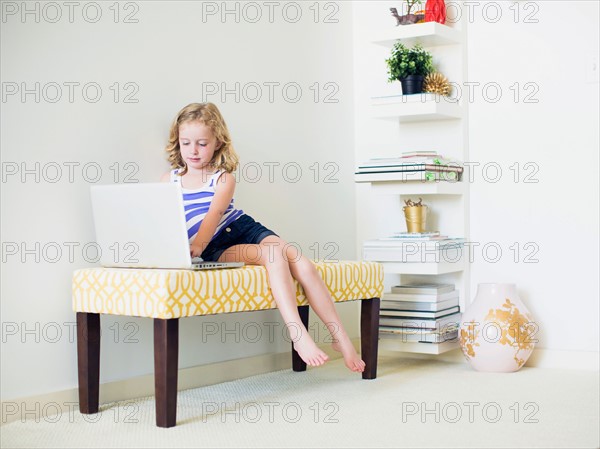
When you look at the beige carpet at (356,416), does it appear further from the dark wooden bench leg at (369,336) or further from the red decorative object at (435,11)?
the red decorative object at (435,11)

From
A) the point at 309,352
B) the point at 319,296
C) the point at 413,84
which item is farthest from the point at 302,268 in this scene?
the point at 413,84

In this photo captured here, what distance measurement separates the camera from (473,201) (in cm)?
337

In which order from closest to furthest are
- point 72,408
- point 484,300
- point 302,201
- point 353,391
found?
1. point 72,408
2. point 353,391
3. point 484,300
4. point 302,201

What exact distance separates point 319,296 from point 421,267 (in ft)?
2.12

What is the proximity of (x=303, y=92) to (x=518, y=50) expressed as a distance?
821mm

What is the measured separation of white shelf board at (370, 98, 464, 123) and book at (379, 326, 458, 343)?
79 cm

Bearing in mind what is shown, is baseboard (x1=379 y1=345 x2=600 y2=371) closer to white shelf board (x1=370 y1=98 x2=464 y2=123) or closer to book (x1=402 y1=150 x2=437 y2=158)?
book (x1=402 y1=150 x2=437 y2=158)

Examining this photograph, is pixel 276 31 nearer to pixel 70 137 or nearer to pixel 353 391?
pixel 70 137

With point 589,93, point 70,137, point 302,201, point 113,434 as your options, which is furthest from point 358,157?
point 113,434

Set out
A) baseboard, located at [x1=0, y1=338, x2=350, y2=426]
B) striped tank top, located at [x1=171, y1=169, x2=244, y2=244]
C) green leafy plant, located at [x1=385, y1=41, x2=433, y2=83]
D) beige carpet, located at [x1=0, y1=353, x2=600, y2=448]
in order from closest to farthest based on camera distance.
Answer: beige carpet, located at [x1=0, y1=353, x2=600, y2=448], baseboard, located at [x1=0, y1=338, x2=350, y2=426], striped tank top, located at [x1=171, y1=169, x2=244, y2=244], green leafy plant, located at [x1=385, y1=41, x2=433, y2=83]

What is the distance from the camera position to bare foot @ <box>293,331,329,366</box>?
98.3 inches

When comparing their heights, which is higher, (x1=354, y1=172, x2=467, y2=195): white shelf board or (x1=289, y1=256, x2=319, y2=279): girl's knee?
(x1=354, y1=172, x2=467, y2=195): white shelf board

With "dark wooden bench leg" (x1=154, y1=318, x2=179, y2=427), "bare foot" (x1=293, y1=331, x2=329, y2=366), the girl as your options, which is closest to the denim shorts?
the girl

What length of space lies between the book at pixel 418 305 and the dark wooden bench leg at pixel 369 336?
0.31m
